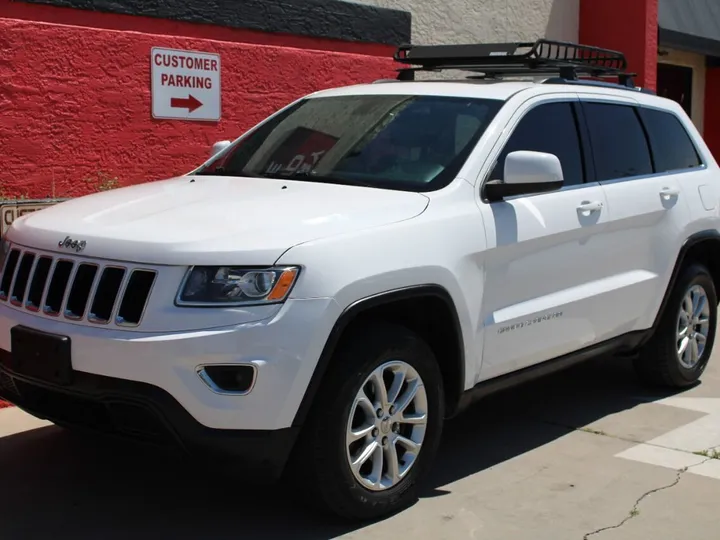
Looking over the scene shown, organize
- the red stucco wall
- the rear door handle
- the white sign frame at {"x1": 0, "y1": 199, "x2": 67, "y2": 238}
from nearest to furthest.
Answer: the rear door handle < the white sign frame at {"x1": 0, "y1": 199, "x2": 67, "y2": 238} < the red stucco wall

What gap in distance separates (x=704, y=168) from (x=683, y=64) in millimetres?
11280

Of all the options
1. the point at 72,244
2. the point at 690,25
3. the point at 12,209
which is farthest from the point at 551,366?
the point at 690,25

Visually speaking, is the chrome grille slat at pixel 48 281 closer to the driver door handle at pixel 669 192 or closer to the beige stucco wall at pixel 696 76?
the driver door handle at pixel 669 192

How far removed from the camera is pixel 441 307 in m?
4.49

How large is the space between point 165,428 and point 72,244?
88cm

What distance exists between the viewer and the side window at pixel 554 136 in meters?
5.21

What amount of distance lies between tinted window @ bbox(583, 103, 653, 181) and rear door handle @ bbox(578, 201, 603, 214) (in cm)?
26

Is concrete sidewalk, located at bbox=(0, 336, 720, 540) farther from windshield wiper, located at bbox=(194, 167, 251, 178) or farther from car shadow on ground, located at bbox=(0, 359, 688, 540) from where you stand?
windshield wiper, located at bbox=(194, 167, 251, 178)

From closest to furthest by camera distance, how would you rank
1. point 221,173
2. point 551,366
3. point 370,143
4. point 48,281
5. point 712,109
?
point 48,281 → point 370,143 → point 551,366 → point 221,173 → point 712,109

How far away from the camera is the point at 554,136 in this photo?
5.46 metres

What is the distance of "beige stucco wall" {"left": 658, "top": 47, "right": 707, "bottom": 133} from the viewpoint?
1708 centimetres

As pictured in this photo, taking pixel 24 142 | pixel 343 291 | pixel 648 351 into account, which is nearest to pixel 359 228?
pixel 343 291

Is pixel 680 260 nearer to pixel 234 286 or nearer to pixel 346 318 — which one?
pixel 346 318

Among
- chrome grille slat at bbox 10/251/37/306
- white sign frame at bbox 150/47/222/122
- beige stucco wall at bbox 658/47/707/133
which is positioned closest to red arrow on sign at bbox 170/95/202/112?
white sign frame at bbox 150/47/222/122
